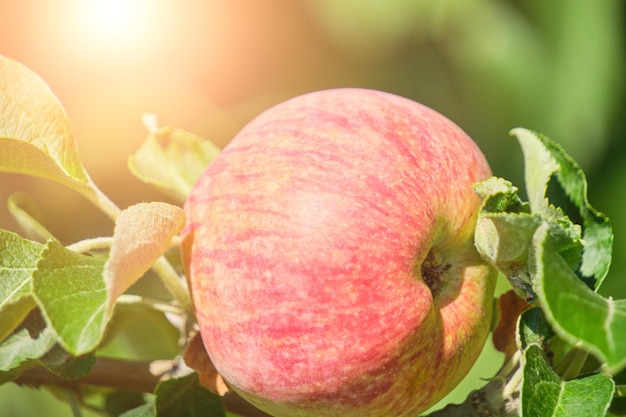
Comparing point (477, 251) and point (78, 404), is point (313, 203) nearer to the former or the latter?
point (477, 251)

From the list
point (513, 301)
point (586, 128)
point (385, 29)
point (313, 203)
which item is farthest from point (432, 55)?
point (313, 203)

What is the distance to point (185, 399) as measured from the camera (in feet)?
2.37

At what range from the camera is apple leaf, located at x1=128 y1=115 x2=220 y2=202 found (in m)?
0.86

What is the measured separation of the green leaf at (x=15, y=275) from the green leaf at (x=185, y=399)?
0.16 meters

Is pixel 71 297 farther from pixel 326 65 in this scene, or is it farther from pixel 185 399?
pixel 326 65

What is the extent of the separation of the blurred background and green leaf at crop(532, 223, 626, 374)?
30.4 inches

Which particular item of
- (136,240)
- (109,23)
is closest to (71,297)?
(136,240)

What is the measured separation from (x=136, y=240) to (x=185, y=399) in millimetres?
231

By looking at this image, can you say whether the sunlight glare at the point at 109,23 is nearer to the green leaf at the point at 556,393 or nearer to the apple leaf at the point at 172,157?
the apple leaf at the point at 172,157

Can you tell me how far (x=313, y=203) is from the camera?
582 mm

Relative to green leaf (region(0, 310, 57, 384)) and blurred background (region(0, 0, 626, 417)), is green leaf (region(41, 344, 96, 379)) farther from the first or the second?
blurred background (region(0, 0, 626, 417))

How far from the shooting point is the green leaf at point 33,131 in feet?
2.15

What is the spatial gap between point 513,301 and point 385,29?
39.0 inches

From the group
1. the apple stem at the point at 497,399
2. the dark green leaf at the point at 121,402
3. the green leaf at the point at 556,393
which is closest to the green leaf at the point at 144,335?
the dark green leaf at the point at 121,402
